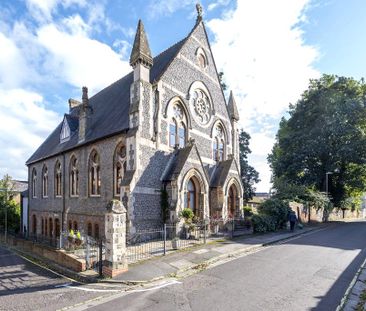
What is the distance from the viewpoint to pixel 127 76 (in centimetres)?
2584

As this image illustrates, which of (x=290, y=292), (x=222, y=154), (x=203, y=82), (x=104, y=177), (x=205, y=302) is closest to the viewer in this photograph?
(x=205, y=302)

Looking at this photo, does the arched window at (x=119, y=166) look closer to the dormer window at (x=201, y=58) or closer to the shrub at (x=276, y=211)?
the dormer window at (x=201, y=58)

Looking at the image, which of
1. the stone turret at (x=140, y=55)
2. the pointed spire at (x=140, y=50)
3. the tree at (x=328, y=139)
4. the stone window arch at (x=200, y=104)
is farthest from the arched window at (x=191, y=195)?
the tree at (x=328, y=139)

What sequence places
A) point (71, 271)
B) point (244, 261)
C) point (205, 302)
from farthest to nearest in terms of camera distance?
Result: point (244, 261), point (71, 271), point (205, 302)

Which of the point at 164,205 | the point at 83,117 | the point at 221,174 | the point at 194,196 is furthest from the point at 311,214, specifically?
the point at 83,117

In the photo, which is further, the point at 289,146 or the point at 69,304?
the point at 289,146

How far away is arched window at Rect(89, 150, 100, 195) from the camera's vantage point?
20.0m

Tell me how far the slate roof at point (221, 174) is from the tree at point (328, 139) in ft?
47.6

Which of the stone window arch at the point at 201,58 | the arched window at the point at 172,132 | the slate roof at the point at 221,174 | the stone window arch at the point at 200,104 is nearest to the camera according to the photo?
the arched window at the point at 172,132

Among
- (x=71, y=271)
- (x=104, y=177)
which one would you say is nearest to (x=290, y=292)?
(x=71, y=271)

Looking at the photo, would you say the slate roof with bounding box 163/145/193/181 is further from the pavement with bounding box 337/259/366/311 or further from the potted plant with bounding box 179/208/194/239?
the pavement with bounding box 337/259/366/311

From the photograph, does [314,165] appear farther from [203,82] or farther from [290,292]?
[290,292]

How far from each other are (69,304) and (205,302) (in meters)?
3.82

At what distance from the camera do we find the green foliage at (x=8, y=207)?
3210 centimetres
